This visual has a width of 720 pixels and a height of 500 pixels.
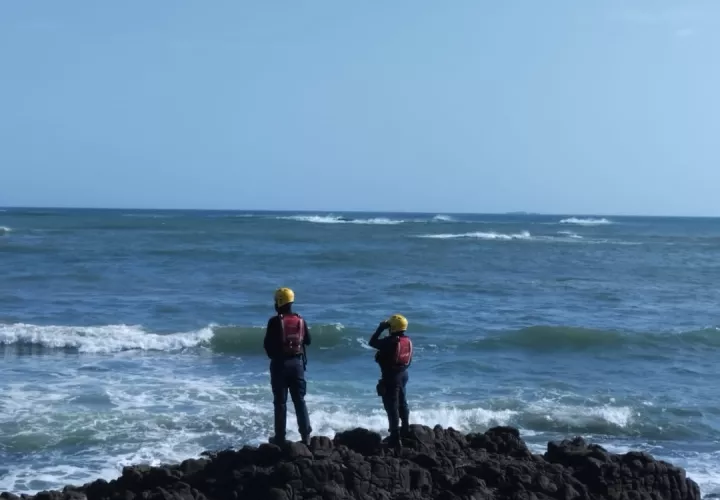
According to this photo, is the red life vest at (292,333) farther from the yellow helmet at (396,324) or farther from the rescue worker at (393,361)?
the yellow helmet at (396,324)

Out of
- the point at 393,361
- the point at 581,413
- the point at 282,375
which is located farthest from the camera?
the point at 581,413

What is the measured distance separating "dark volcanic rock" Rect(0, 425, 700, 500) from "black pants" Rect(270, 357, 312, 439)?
19.7 inches

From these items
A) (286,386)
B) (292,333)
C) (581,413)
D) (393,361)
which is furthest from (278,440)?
Result: (581,413)

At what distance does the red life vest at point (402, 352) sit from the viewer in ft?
30.5

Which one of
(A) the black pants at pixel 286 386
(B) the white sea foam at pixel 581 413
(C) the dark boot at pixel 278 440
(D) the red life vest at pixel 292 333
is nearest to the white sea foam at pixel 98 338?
(B) the white sea foam at pixel 581 413

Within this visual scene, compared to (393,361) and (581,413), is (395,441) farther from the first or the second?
(581,413)

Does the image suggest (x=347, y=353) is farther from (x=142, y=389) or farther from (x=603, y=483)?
(x=603, y=483)

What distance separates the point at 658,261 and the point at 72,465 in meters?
40.2

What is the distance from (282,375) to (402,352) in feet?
4.03

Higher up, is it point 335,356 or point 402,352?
point 402,352

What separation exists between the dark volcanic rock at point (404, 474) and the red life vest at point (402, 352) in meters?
0.67

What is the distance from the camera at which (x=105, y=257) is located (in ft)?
130

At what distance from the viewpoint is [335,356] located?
18516 millimetres

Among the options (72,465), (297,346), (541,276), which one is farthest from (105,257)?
(297,346)
